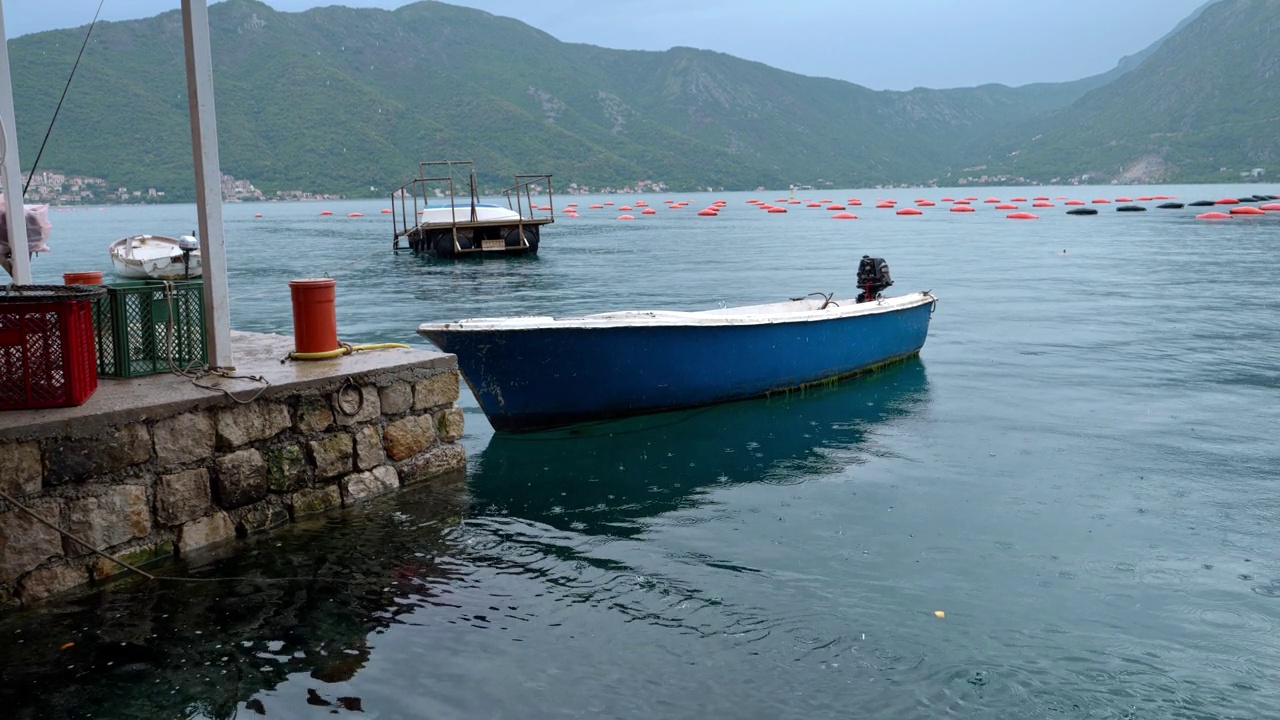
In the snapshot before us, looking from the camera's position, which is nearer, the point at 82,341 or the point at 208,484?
the point at 82,341

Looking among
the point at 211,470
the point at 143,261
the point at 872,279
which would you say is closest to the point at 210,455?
the point at 211,470

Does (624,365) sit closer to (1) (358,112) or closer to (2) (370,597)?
(2) (370,597)

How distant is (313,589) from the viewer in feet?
19.1

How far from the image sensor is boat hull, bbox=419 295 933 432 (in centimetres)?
926

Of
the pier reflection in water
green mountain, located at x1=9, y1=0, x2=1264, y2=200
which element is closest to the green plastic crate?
the pier reflection in water

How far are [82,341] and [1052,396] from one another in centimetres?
999

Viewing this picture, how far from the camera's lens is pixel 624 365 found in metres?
9.80

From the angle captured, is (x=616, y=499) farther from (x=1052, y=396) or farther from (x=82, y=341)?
(x=1052, y=396)

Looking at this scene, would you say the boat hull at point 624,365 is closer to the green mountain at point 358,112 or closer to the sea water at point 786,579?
the sea water at point 786,579

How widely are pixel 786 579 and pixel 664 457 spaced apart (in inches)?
124

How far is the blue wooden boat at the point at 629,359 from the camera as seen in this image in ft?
30.3

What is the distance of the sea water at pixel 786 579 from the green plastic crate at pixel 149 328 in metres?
1.42

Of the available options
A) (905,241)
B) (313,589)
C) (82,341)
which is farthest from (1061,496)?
(905,241)

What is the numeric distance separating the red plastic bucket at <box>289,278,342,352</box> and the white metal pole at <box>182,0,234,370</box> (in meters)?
0.64
